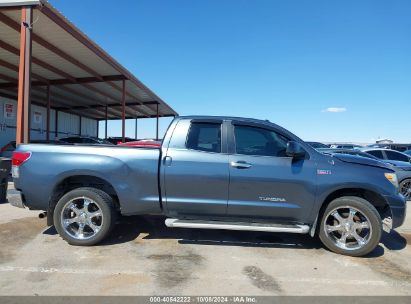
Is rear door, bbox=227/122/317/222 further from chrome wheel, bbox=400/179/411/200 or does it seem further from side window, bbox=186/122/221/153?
chrome wheel, bbox=400/179/411/200

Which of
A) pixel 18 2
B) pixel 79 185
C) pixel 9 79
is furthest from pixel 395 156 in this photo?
pixel 9 79

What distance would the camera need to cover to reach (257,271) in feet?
14.1

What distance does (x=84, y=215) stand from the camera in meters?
5.13

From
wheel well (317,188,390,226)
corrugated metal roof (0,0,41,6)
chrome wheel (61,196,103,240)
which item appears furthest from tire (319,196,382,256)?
corrugated metal roof (0,0,41,6)

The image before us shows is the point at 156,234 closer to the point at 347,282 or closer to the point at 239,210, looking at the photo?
the point at 239,210

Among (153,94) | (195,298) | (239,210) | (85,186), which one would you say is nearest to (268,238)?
(239,210)

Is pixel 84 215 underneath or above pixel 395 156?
underneath

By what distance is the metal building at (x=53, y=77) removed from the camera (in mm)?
8984

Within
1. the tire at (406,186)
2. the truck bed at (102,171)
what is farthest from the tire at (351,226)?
the tire at (406,186)

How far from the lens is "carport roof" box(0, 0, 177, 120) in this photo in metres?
10.5

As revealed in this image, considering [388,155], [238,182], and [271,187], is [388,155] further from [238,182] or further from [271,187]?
[238,182]

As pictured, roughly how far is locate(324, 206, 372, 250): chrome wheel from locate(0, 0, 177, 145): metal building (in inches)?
298

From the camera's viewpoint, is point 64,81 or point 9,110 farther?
point 9,110

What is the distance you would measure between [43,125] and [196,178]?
1047 inches
